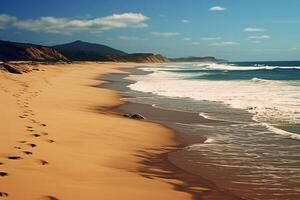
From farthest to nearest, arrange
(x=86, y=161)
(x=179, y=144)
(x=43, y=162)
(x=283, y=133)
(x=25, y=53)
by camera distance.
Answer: (x=25, y=53) < (x=283, y=133) < (x=179, y=144) < (x=86, y=161) < (x=43, y=162)

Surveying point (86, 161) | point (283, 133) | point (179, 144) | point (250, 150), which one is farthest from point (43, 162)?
point (283, 133)

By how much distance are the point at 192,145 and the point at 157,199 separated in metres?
4.81

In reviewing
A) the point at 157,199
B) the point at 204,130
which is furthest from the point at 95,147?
the point at 204,130

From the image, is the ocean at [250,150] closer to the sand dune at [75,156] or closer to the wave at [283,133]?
the wave at [283,133]

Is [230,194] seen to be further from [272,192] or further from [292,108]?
[292,108]

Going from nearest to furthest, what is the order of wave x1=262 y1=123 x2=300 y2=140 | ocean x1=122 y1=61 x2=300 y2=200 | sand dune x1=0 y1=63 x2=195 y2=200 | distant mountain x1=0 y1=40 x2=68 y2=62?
1. sand dune x1=0 y1=63 x2=195 y2=200
2. ocean x1=122 y1=61 x2=300 y2=200
3. wave x1=262 y1=123 x2=300 y2=140
4. distant mountain x1=0 y1=40 x2=68 y2=62

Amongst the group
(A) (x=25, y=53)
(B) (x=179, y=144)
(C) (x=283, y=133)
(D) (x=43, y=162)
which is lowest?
(B) (x=179, y=144)

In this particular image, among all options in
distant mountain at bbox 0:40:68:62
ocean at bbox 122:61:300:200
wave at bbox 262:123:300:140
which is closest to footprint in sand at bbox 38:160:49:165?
ocean at bbox 122:61:300:200

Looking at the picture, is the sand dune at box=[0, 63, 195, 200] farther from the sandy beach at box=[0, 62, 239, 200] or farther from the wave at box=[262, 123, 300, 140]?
the wave at box=[262, 123, 300, 140]

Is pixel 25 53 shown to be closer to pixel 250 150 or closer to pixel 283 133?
pixel 283 133

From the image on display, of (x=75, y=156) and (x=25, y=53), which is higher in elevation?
(x=25, y=53)

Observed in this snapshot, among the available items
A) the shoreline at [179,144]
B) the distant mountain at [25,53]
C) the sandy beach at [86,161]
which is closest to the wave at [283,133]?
the shoreline at [179,144]

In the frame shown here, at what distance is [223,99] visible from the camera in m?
22.7

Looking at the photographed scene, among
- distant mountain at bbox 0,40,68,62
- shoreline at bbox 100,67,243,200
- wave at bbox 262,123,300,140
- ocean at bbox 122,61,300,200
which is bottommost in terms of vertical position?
shoreline at bbox 100,67,243,200
